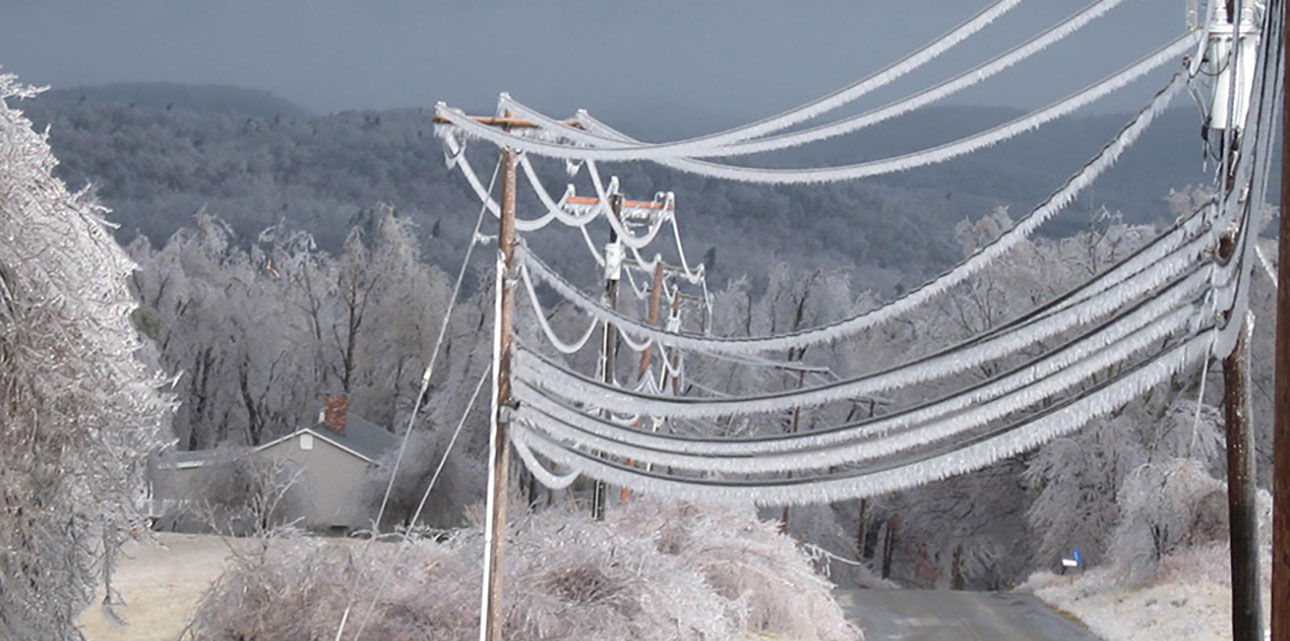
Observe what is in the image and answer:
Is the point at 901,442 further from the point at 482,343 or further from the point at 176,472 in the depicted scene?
the point at 482,343

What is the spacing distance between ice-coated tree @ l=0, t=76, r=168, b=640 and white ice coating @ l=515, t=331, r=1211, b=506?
3.54m

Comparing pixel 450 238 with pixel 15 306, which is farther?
pixel 450 238

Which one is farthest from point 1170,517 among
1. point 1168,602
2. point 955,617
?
point 955,617

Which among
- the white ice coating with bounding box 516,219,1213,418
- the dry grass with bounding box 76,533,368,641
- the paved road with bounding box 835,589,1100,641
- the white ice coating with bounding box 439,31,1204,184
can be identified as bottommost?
the paved road with bounding box 835,589,1100,641

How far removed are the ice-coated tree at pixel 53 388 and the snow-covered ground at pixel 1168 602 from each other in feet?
50.5

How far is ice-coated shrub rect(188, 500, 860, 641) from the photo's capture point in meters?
11.1

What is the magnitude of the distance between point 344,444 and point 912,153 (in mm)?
27160

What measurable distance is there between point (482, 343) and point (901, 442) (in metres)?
32.1

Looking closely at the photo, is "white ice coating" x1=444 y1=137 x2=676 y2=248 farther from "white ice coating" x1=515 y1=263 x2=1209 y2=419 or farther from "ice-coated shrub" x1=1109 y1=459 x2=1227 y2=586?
"ice-coated shrub" x1=1109 y1=459 x2=1227 y2=586

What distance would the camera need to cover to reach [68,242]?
820cm

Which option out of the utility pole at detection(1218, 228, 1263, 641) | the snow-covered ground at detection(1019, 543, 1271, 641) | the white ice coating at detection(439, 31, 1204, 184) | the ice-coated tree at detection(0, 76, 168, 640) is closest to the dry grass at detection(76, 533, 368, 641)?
the ice-coated tree at detection(0, 76, 168, 640)

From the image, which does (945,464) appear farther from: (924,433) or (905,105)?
(905,105)

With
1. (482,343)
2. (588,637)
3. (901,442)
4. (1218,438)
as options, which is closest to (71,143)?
(482,343)

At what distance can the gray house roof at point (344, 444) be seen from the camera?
106ft
